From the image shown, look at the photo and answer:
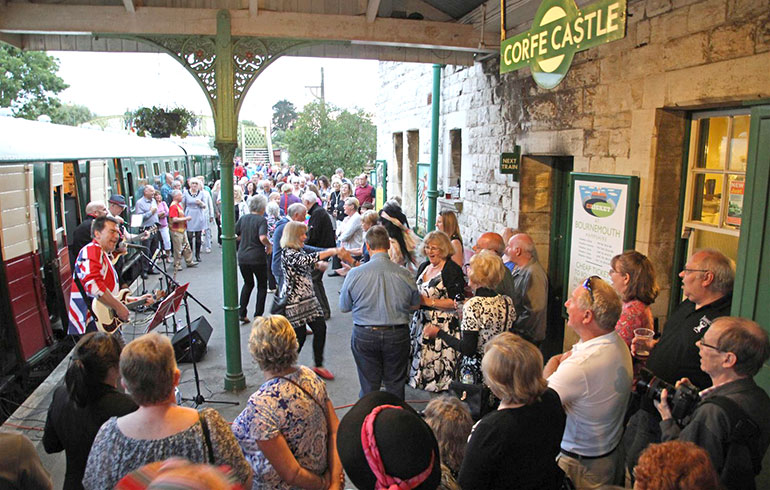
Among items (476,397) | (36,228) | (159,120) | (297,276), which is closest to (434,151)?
(297,276)

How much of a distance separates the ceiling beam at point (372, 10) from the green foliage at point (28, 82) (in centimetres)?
3474

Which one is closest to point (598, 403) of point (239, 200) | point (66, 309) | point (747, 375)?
point (747, 375)

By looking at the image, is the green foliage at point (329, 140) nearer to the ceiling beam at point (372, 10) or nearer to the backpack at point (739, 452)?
the ceiling beam at point (372, 10)

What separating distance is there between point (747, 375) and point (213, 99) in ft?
16.0

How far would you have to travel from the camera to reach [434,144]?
959 cm

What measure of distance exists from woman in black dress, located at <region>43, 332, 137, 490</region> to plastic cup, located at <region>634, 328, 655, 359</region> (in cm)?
282

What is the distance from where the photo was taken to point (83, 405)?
270 centimetres

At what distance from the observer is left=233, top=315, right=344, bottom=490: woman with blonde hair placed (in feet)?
8.59

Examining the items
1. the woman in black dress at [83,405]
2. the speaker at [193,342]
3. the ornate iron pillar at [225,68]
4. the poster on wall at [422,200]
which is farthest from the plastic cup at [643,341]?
the poster on wall at [422,200]

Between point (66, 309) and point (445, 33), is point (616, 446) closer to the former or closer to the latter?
point (445, 33)

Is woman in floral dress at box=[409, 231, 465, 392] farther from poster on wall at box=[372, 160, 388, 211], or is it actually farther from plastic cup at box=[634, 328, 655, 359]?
poster on wall at box=[372, 160, 388, 211]

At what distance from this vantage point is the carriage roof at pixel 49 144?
20.4 feet

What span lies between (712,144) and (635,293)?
1609 mm

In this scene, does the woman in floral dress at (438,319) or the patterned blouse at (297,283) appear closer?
the woman in floral dress at (438,319)
